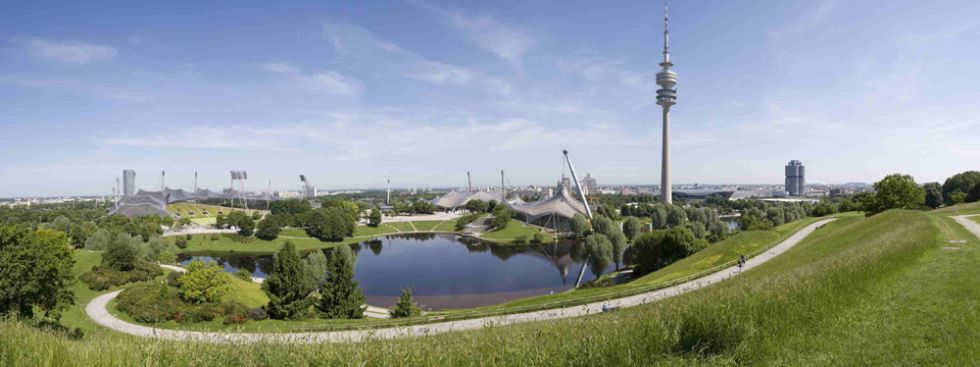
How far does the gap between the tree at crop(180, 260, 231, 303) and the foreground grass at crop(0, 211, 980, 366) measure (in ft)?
76.4

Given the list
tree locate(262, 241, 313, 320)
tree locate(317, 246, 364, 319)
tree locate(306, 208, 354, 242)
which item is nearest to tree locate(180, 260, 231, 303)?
tree locate(262, 241, 313, 320)

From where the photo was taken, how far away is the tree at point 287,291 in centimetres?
2567

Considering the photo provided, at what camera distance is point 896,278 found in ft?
33.4

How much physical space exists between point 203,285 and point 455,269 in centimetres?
3038

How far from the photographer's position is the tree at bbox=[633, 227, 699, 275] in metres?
39.3

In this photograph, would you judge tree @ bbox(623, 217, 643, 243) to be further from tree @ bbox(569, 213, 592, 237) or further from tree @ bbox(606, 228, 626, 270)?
tree @ bbox(606, 228, 626, 270)

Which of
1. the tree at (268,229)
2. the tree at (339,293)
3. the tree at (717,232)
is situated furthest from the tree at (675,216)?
the tree at (268,229)

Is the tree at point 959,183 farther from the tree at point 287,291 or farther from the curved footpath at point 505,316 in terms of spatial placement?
the tree at point 287,291

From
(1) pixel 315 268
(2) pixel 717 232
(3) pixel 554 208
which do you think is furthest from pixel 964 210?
(3) pixel 554 208

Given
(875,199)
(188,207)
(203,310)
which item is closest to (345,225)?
(203,310)

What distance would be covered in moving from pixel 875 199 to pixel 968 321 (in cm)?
4565

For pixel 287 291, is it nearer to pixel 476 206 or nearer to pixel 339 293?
pixel 339 293

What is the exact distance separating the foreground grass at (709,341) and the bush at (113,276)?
31.5 m

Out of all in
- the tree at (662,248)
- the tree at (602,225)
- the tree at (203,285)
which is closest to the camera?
the tree at (203,285)
